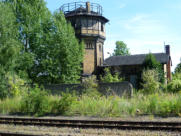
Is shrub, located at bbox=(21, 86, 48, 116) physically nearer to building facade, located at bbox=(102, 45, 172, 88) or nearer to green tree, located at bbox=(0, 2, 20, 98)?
green tree, located at bbox=(0, 2, 20, 98)

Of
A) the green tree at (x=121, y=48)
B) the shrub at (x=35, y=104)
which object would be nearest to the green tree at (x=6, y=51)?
the shrub at (x=35, y=104)

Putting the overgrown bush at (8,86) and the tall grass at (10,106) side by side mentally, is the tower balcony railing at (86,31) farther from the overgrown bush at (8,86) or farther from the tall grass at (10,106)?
the tall grass at (10,106)

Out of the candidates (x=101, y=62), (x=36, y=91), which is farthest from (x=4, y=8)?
(x=101, y=62)

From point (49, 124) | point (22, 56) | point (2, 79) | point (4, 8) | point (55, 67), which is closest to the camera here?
point (49, 124)

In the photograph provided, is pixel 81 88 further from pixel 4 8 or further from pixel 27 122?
pixel 4 8

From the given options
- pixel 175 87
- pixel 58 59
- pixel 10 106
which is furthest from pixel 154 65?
pixel 10 106

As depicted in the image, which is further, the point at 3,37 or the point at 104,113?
the point at 3,37

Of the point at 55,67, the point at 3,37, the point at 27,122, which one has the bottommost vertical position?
the point at 27,122

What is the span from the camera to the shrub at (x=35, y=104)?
11406 millimetres

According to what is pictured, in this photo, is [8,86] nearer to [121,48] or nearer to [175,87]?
[175,87]

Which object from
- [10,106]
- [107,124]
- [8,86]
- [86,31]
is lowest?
[107,124]

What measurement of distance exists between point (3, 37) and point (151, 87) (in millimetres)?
12367

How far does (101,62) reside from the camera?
3269 centimetres

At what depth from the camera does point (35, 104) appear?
11.6 m
